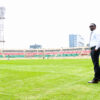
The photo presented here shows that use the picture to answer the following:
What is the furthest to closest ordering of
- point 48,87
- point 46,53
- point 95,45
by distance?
point 46,53, point 95,45, point 48,87

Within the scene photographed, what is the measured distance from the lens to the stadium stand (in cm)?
8632

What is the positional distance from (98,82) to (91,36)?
3.80 feet

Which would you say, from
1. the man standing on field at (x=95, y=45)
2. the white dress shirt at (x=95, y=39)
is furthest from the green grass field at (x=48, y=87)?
the white dress shirt at (x=95, y=39)

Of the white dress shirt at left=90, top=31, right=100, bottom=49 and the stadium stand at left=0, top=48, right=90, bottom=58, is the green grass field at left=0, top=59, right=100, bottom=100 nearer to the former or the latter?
the white dress shirt at left=90, top=31, right=100, bottom=49

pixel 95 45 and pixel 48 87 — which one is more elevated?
pixel 95 45

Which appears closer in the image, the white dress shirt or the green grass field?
the green grass field

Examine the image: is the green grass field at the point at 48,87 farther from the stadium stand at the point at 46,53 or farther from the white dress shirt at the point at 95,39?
the stadium stand at the point at 46,53

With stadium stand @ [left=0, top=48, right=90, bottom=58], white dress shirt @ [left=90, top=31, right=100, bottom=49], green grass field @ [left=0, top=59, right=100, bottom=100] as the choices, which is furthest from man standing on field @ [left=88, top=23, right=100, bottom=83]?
stadium stand @ [left=0, top=48, right=90, bottom=58]

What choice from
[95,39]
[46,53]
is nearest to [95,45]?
[95,39]

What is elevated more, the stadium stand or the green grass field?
the green grass field

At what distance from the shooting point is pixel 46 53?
3802 inches

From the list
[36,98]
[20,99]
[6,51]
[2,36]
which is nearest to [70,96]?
[36,98]

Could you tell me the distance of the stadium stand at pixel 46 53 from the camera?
3398 inches

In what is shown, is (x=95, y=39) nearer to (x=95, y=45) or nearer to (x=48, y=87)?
(x=95, y=45)
